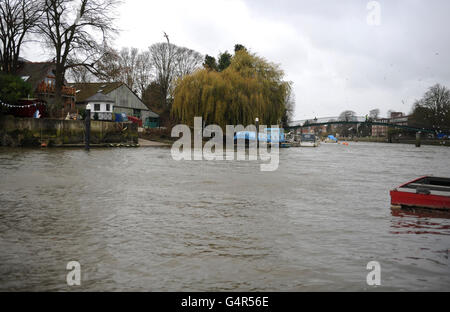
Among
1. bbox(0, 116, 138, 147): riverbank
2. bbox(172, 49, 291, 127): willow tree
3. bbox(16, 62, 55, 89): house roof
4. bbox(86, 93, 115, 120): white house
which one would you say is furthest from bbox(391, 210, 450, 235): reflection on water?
bbox(86, 93, 115, 120): white house

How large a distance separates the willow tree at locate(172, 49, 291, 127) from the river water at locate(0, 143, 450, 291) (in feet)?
91.2

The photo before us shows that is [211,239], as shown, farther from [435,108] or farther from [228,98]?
[435,108]

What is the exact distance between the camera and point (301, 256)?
6988 millimetres

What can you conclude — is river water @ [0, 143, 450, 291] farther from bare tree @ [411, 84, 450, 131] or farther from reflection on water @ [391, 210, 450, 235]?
bare tree @ [411, 84, 450, 131]

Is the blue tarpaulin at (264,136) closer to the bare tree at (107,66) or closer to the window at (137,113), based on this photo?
the bare tree at (107,66)

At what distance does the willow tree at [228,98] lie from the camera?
42438mm

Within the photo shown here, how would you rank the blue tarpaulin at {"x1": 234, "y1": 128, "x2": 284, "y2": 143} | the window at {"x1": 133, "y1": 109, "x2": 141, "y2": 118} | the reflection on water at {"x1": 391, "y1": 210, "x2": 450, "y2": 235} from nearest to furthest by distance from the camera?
the reflection on water at {"x1": 391, "y1": 210, "x2": 450, "y2": 235} → the blue tarpaulin at {"x1": 234, "y1": 128, "x2": 284, "y2": 143} → the window at {"x1": 133, "y1": 109, "x2": 141, "y2": 118}

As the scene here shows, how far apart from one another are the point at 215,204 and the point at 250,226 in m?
2.75

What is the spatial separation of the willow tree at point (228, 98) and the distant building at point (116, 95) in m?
19.0

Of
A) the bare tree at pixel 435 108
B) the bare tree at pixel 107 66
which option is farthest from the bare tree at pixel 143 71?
the bare tree at pixel 435 108

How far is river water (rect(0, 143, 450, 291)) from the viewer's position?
588 centimetres

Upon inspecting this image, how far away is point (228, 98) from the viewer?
42844 mm
